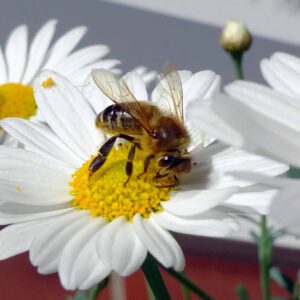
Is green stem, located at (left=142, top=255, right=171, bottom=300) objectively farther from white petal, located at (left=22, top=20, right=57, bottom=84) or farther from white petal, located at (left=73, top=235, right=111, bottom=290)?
white petal, located at (left=22, top=20, right=57, bottom=84)

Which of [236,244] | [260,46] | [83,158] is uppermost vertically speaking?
[83,158]

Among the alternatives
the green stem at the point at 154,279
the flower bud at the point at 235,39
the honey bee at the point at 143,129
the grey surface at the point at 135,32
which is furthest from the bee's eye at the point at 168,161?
the grey surface at the point at 135,32

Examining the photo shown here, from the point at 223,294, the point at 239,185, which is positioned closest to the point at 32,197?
the point at 239,185

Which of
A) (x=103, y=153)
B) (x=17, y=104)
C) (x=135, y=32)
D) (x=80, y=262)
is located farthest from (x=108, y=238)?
(x=135, y=32)

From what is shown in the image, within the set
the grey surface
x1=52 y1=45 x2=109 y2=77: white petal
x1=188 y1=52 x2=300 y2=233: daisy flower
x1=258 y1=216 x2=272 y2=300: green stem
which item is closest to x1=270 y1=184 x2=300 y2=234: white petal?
x1=188 y1=52 x2=300 y2=233: daisy flower

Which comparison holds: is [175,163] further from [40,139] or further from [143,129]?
[40,139]

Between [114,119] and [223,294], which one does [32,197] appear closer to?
[114,119]
